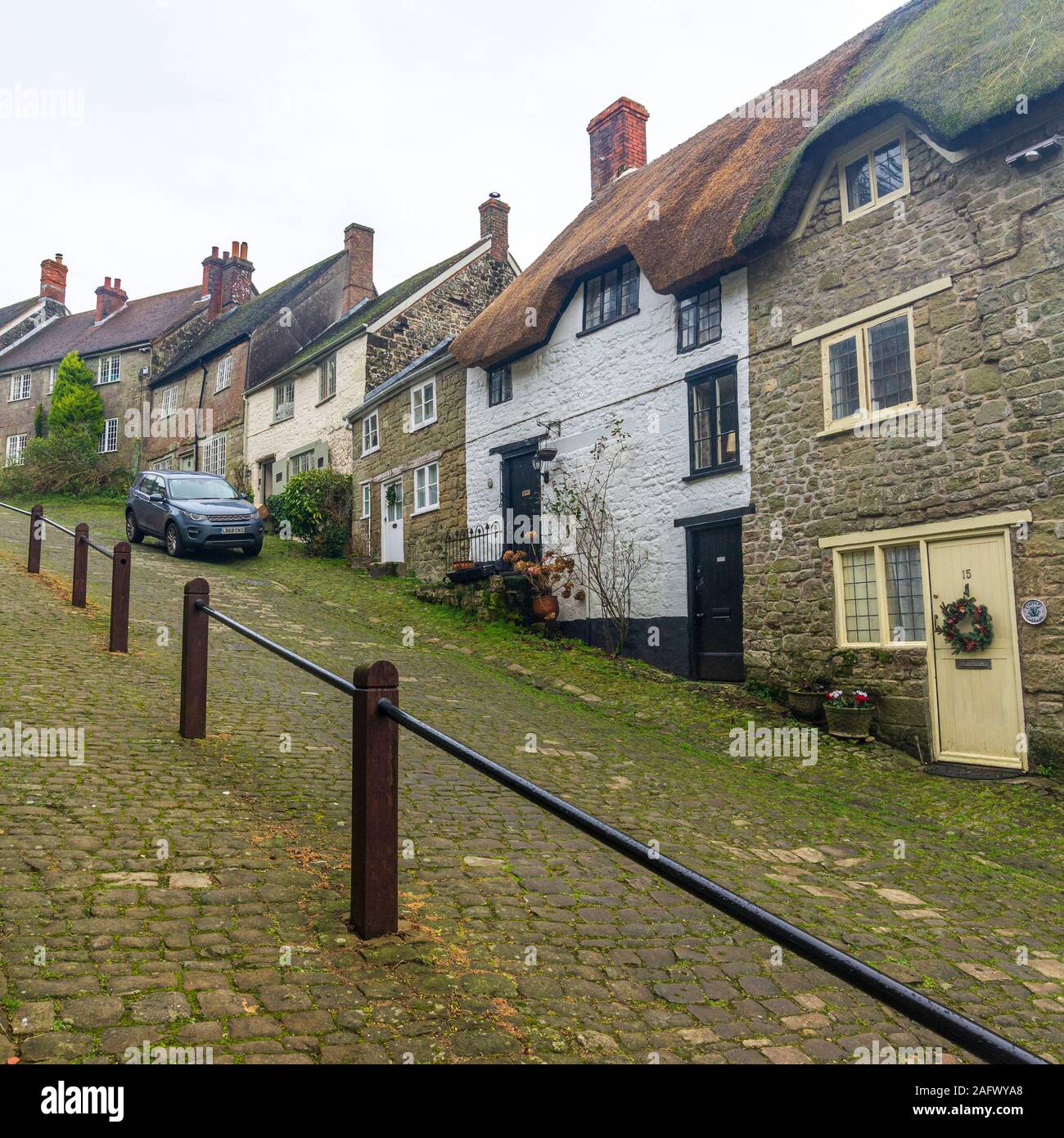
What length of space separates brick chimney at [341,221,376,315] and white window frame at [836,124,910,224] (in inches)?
862

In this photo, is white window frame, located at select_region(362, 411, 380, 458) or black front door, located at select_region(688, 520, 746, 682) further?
white window frame, located at select_region(362, 411, 380, 458)

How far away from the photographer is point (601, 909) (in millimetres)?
4453

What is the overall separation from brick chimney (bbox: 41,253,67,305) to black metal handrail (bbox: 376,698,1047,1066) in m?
51.4

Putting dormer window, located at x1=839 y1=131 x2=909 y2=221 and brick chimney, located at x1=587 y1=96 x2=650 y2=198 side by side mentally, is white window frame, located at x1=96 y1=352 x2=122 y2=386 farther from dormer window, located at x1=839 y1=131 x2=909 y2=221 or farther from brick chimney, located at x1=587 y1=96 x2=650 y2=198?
dormer window, located at x1=839 y1=131 x2=909 y2=221

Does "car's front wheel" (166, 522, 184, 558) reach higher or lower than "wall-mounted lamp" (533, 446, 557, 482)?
lower

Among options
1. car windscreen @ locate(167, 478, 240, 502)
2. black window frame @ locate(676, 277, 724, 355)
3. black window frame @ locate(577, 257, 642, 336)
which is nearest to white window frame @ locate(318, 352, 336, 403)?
car windscreen @ locate(167, 478, 240, 502)

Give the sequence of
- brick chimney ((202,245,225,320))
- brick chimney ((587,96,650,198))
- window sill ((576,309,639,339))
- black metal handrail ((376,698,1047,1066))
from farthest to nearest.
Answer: brick chimney ((202,245,225,320)), brick chimney ((587,96,650,198)), window sill ((576,309,639,339)), black metal handrail ((376,698,1047,1066))

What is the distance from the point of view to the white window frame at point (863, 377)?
33.8 ft

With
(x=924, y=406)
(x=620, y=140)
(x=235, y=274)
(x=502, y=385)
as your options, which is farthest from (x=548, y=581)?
(x=235, y=274)

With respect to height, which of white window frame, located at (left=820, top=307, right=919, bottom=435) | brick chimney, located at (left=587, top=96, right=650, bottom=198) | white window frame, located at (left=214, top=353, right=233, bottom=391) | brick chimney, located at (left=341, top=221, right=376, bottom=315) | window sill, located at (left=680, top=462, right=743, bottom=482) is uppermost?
brick chimney, located at (left=341, top=221, right=376, bottom=315)

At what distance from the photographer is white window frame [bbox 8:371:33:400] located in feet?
132

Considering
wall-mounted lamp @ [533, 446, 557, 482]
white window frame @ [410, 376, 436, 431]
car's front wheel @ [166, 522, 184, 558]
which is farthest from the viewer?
white window frame @ [410, 376, 436, 431]

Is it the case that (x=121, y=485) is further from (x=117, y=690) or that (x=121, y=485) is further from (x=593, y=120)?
(x=117, y=690)
